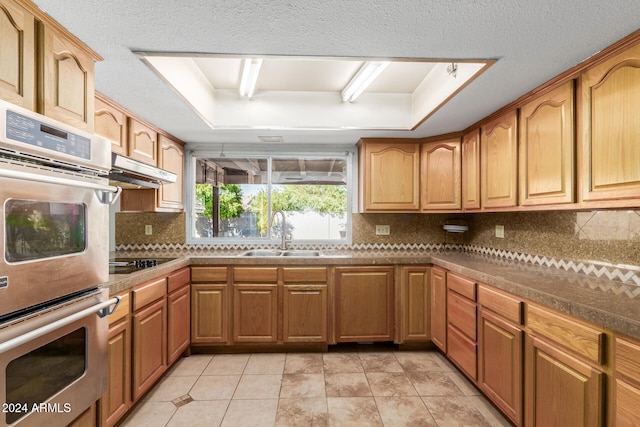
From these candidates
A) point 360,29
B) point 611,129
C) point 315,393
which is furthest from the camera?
point 315,393

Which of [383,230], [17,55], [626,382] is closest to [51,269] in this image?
[17,55]

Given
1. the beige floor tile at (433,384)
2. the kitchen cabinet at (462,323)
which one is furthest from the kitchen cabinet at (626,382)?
the beige floor tile at (433,384)

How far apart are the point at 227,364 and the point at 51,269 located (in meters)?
1.77

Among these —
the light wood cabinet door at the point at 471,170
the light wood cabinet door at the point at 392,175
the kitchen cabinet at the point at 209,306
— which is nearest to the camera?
the light wood cabinet door at the point at 471,170

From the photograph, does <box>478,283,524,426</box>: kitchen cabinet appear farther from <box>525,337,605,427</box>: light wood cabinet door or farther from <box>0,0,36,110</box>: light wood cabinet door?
<box>0,0,36,110</box>: light wood cabinet door

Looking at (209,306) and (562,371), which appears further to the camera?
(209,306)

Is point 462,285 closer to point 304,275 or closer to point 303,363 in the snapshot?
point 304,275

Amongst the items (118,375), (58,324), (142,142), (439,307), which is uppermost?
(142,142)

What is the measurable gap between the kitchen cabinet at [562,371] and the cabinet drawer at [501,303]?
0.21 ft

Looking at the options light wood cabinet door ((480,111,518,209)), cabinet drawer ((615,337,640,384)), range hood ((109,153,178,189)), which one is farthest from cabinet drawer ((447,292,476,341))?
range hood ((109,153,178,189))

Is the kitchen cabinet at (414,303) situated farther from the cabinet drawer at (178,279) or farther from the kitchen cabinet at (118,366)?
the kitchen cabinet at (118,366)

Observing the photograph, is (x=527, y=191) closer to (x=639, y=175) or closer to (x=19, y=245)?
(x=639, y=175)

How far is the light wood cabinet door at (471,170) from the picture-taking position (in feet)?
8.29

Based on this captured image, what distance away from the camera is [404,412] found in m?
1.91
